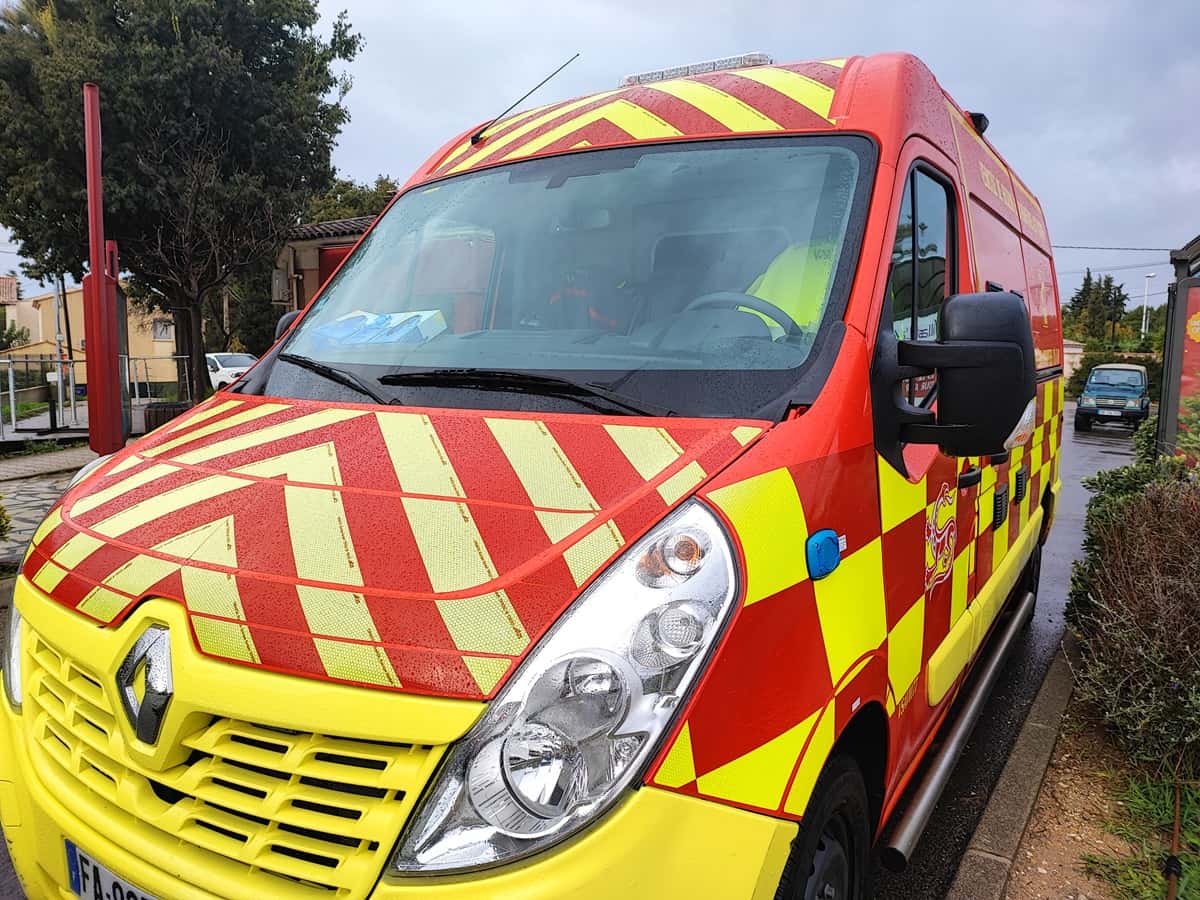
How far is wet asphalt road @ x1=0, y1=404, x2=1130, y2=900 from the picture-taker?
9.04ft

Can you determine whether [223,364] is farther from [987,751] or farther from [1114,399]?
[987,751]

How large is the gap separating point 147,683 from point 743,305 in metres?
1.48

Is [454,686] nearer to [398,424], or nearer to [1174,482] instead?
[398,424]

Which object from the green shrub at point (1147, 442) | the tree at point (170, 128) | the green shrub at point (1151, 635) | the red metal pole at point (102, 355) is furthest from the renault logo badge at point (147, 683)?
the tree at point (170, 128)

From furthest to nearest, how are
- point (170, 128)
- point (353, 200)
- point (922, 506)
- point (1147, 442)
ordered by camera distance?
point (353, 200) → point (170, 128) → point (1147, 442) → point (922, 506)

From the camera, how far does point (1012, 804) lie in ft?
9.68

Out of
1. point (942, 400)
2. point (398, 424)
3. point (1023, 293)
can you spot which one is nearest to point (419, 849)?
point (398, 424)

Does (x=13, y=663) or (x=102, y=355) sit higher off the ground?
(x=102, y=355)

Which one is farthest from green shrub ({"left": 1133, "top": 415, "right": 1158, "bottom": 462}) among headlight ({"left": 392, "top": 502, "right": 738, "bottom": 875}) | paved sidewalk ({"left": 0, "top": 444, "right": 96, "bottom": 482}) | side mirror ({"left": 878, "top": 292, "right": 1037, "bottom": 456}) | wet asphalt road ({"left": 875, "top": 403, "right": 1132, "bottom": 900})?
paved sidewalk ({"left": 0, "top": 444, "right": 96, "bottom": 482})

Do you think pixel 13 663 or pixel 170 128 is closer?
pixel 13 663

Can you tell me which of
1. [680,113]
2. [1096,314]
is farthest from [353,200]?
[1096,314]

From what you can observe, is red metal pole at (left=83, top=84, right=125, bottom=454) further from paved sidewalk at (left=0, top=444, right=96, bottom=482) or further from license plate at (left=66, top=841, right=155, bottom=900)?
license plate at (left=66, top=841, right=155, bottom=900)

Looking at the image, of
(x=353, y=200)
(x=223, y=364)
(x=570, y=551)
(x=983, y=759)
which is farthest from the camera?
(x=353, y=200)

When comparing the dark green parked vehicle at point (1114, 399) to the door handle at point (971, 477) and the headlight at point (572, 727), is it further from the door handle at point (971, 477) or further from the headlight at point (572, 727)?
the headlight at point (572, 727)
